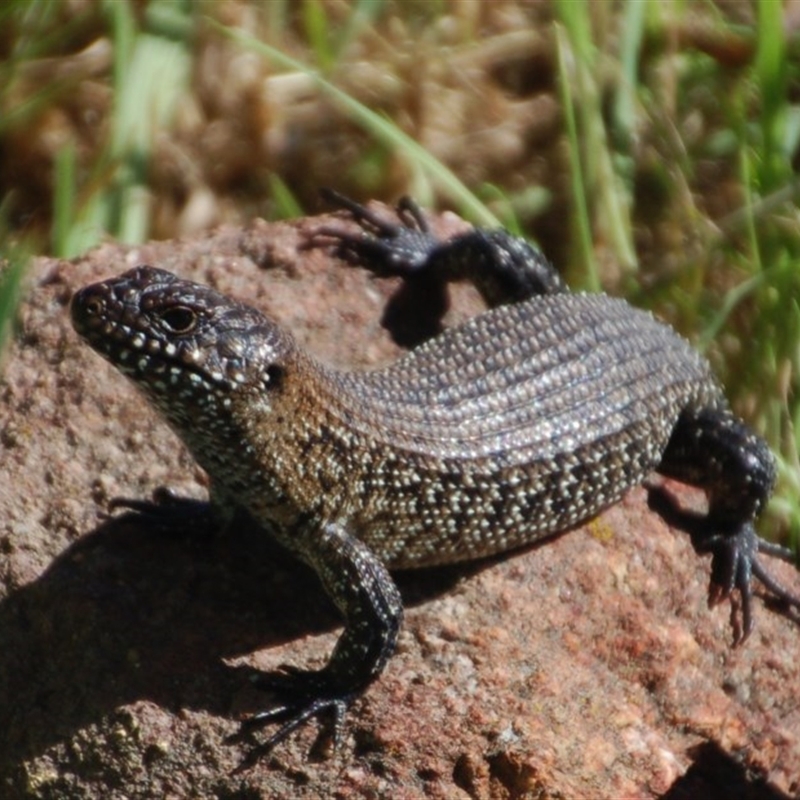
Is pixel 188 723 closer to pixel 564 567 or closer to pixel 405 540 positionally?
pixel 405 540

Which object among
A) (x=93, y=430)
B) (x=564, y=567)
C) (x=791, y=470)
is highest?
(x=93, y=430)

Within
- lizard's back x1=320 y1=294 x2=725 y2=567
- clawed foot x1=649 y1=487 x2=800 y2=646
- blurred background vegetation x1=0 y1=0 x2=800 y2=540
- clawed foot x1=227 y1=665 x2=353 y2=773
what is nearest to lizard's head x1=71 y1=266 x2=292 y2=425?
lizard's back x1=320 y1=294 x2=725 y2=567

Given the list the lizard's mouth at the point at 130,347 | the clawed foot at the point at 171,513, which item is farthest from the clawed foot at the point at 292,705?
the lizard's mouth at the point at 130,347

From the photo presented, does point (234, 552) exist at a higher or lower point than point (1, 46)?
lower

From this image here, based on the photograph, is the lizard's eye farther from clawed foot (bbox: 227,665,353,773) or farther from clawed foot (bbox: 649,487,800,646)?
clawed foot (bbox: 649,487,800,646)

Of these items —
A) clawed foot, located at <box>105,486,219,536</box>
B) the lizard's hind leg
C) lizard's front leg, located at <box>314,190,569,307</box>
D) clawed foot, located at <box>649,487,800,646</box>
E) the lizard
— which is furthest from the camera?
lizard's front leg, located at <box>314,190,569,307</box>

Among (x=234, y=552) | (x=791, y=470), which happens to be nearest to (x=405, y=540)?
(x=234, y=552)

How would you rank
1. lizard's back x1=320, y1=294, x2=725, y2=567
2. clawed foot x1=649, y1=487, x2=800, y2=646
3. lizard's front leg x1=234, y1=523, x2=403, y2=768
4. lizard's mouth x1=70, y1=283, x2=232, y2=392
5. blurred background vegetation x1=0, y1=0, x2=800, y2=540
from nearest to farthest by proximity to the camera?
lizard's mouth x1=70, y1=283, x2=232, y2=392 → lizard's front leg x1=234, y1=523, x2=403, y2=768 → lizard's back x1=320, y1=294, x2=725, y2=567 → clawed foot x1=649, y1=487, x2=800, y2=646 → blurred background vegetation x1=0, y1=0, x2=800, y2=540

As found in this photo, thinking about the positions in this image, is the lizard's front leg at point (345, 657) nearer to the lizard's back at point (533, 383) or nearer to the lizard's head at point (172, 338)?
the lizard's back at point (533, 383)
